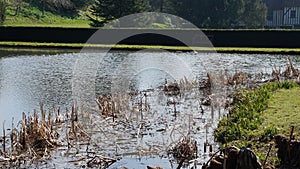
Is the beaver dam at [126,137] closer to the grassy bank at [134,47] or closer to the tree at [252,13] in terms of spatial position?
the grassy bank at [134,47]

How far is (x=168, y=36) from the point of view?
39.5 meters

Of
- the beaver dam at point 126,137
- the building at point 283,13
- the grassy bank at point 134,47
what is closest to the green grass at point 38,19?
the grassy bank at point 134,47

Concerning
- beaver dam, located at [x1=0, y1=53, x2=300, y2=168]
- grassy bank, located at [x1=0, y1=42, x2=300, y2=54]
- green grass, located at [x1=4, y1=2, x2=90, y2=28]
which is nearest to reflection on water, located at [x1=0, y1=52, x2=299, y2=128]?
beaver dam, located at [x1=0, y1=53, x2=300, y2=168]

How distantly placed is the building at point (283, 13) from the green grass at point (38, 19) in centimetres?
2418

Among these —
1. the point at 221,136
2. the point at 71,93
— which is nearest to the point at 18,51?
the point at 71,93

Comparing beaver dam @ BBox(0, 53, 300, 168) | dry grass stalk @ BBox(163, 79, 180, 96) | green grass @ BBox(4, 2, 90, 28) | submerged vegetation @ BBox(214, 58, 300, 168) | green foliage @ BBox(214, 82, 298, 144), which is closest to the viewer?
submerged vegetation @ BBox(214, 58, 300, 168)

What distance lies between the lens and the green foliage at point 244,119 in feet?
32.7

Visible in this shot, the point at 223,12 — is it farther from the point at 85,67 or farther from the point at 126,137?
the point at 126,137

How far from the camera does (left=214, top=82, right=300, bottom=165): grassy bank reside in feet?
30.6

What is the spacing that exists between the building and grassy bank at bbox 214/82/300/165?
54.1 metres

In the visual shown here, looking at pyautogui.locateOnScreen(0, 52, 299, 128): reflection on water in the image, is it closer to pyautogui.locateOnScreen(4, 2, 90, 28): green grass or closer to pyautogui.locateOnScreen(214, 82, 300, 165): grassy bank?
pyautogui.locateOnScreen(214, 82, 300, 165): grassy bank

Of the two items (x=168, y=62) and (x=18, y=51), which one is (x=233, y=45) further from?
(x=18, y=51)

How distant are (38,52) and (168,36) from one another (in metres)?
10.4

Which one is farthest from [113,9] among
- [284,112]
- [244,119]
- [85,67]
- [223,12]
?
[244,119]
